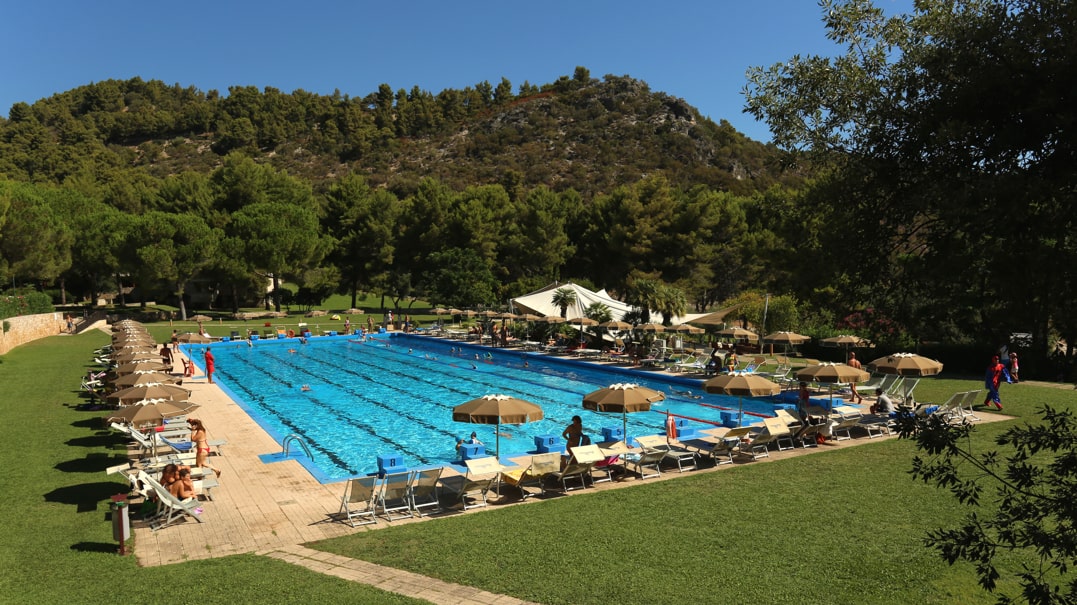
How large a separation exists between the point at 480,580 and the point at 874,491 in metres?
6.21

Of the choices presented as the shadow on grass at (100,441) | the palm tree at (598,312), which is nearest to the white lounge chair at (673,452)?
the shadow on grass at (100,441)

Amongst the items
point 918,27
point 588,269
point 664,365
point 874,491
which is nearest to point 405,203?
point 588,269

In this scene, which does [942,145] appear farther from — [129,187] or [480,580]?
[129,187]

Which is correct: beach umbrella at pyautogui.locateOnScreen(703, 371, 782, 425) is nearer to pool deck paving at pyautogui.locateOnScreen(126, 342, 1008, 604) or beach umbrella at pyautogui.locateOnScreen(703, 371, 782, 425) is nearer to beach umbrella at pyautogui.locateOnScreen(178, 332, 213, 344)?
pool deck paving at pyautogui.locateOnScreen(126, 342, 1008, 604)

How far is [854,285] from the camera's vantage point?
4203 mm

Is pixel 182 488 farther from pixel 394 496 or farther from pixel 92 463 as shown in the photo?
pixel 92 463

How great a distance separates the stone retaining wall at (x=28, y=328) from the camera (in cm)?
2762

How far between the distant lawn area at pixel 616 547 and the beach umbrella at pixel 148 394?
1.27 metres

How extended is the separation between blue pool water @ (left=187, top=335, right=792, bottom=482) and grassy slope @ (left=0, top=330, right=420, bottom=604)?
3458 mm

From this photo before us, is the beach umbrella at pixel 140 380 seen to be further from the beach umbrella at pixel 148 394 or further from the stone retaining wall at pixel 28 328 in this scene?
the stone retaining wall at pixel 28 328

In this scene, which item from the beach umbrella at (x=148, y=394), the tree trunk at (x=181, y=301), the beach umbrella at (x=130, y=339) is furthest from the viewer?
the tree trunk at (x=181, y=301)

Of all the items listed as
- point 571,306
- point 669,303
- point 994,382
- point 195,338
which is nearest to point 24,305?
point 195,338

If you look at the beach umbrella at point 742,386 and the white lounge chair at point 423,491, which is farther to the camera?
the beach umbrella at point 742,386

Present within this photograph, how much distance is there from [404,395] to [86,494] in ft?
39.6
